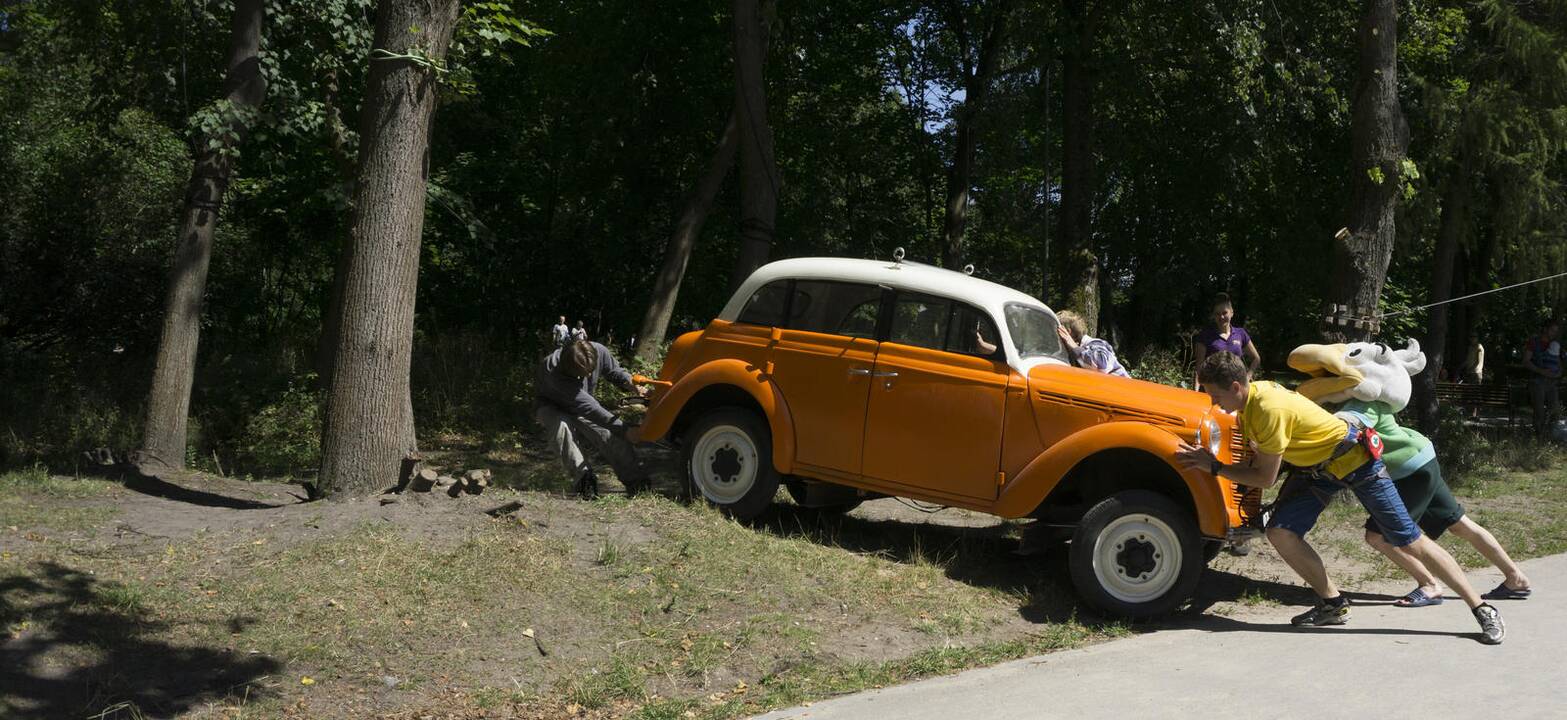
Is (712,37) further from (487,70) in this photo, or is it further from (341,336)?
(341,336)

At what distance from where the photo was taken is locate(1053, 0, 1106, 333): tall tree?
16844 mm

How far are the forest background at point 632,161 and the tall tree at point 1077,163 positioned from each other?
0.05m

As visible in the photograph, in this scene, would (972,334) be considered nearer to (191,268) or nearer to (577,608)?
(577,608)

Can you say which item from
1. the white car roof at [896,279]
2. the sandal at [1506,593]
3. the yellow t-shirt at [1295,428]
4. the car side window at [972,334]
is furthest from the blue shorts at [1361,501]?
the white car roof at [896,279]

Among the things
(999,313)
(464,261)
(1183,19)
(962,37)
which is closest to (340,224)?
(464,261)

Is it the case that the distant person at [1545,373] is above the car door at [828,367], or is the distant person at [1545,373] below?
above

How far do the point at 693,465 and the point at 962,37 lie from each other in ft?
53.9

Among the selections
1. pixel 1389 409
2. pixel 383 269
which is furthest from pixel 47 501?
pixel 1389 409

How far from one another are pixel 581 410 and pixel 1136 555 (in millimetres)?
4486

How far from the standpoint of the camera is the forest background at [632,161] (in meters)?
14.2

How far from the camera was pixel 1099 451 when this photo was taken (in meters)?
7.57

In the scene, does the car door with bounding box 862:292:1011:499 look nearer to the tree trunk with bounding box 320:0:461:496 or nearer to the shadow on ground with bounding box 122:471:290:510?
the tree trunk with bounding box 320:0:461:496

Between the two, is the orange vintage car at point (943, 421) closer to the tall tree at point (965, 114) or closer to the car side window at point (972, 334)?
the car side window at point (972, 334)

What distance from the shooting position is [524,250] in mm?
22844
